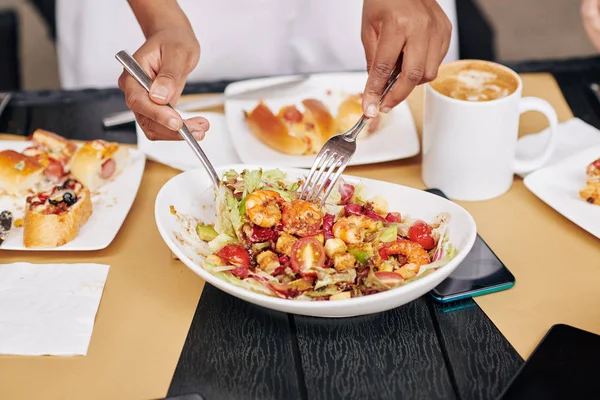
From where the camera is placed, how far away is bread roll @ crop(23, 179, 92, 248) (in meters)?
1.37

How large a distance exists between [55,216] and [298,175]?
48 cm

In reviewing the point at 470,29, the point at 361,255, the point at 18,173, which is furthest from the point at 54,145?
the point at 470,29

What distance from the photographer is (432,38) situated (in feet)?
4.41

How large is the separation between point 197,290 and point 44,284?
0.93ft

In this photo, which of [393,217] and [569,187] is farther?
[569,187]

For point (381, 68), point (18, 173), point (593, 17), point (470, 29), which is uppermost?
point (381, 68)

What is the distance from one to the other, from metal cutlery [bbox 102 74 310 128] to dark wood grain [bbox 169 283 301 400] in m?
0.69

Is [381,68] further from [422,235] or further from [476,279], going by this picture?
[476,279]

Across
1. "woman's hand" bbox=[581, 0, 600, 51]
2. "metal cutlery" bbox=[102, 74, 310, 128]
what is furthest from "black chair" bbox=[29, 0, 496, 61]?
"metal cutlery" bbox=[102, 74, 310, 128]

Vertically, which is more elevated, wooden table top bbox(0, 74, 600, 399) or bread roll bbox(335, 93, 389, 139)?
bread roll bbox(335, 93, 389, 139)

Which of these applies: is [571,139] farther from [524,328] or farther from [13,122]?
[13,122]

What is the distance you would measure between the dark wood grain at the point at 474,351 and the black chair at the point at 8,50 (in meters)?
2.05

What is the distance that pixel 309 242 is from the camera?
1.18 meters

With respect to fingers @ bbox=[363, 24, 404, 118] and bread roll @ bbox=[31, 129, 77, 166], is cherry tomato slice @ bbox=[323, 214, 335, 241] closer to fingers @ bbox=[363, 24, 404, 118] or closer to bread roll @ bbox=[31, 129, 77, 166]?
fingers @ bbox=[363, 24, 404, 118]
